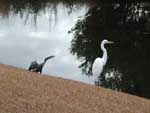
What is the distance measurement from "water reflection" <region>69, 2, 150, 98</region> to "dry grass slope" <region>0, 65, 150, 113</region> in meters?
4.73

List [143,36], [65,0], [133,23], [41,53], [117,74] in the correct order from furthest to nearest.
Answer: [65,0], [133,23], [143,36], [41,53], [117,74]

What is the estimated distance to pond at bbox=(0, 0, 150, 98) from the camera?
1805 cm

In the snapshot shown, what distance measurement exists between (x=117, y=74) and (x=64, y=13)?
13.2m

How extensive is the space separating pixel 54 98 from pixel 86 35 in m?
15.0

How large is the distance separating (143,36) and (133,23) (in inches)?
157

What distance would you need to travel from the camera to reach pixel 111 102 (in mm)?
10789

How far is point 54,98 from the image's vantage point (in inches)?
397

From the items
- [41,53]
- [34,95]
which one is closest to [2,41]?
[41,53]

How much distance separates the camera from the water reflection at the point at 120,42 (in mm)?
17750

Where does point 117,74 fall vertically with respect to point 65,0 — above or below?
below

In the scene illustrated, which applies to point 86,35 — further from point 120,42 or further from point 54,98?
point 54,98

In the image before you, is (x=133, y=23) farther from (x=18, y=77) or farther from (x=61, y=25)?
(x=18, y=77)

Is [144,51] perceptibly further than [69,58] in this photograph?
Yes

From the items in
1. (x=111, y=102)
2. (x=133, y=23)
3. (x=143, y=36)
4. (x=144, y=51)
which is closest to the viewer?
(x=111, y=102)
